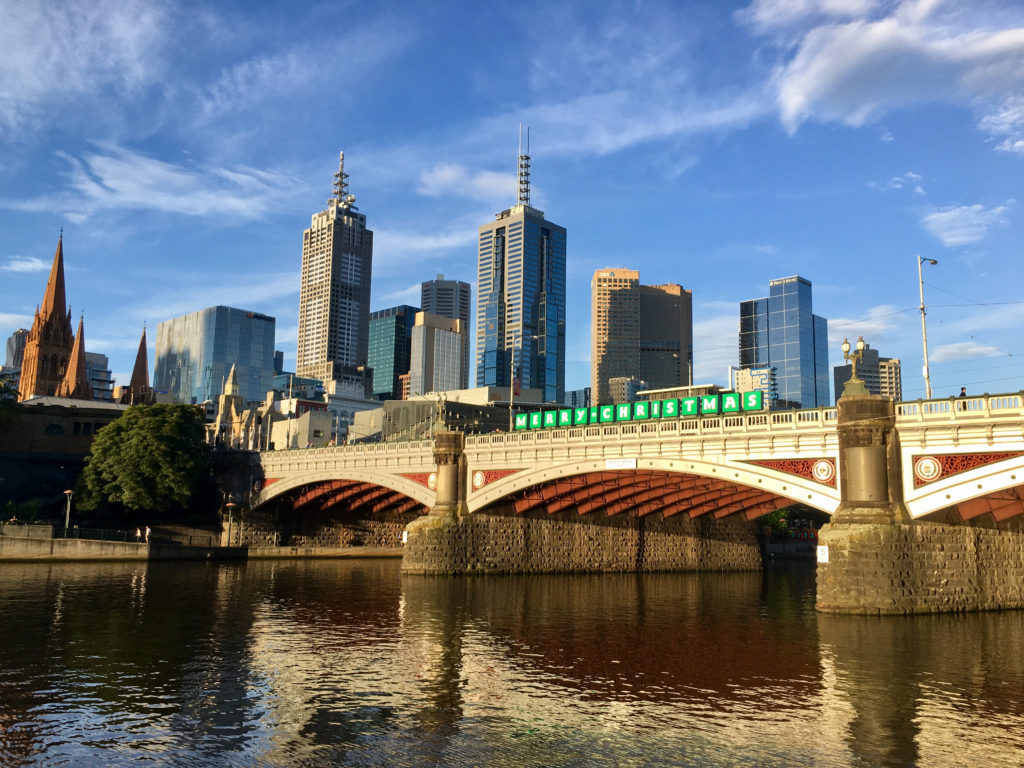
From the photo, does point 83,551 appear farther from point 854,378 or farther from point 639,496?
point 854,378

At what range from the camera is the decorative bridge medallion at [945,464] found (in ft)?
142

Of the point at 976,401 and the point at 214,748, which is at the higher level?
the point at 976,401

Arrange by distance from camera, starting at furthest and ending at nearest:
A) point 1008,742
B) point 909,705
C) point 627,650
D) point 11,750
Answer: point 627,650 → point 909,705 → point 1008,742 → point 11,750

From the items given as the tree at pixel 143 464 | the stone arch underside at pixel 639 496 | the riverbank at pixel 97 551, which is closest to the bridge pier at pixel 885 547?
the stone arch underside at pixel 639 496

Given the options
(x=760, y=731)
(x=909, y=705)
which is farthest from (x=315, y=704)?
(x=909, y=705)

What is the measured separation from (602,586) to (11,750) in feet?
167

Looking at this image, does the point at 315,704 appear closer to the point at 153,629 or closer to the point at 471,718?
the point at 471,718

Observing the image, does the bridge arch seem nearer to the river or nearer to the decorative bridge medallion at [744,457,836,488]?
the decorative bridge medallion at [744,457,836,488]

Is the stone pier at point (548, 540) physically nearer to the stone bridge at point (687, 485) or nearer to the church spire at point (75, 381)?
the stone bridge at point (687, 485)

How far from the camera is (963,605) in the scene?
4688 centimetres

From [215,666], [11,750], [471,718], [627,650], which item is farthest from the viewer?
[627,650]

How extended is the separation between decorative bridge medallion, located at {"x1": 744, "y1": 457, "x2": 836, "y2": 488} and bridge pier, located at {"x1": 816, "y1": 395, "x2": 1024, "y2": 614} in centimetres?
94

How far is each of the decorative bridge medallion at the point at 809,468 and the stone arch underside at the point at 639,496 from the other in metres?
9.10

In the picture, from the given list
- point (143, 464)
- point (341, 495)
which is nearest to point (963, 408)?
point (341, 495)
